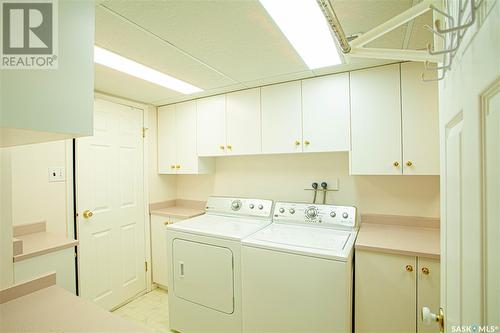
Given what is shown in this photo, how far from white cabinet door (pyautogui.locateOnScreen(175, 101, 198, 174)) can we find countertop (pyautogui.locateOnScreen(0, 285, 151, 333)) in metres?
1.91

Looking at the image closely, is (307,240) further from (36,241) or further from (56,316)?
(36,241)

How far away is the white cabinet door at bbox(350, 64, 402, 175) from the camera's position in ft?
6.27

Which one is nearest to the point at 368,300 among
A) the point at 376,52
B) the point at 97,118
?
the point at 376,52

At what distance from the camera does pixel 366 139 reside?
200 cm

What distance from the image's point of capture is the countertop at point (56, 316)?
857 millimetres

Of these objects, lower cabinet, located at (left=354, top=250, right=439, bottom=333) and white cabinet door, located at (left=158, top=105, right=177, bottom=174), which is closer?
lower cabinet, located at (left=354, top=250, right=439, bottom=333)

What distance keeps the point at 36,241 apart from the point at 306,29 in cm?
235

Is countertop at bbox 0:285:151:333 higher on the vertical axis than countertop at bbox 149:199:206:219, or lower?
lower

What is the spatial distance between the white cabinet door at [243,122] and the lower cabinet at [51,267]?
160 centimetres

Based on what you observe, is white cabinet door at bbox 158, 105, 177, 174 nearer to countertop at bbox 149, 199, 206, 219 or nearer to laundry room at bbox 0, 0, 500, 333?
laundry room at bbox 0, 0, 500, 333

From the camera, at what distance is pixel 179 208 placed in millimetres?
3232

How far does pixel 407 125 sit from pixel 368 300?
131 cm

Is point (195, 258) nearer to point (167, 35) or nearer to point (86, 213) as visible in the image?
point (86, 213)

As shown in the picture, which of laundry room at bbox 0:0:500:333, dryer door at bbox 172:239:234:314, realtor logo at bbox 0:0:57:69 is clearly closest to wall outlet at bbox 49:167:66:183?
laundry room at bbox 0:0:500:333
